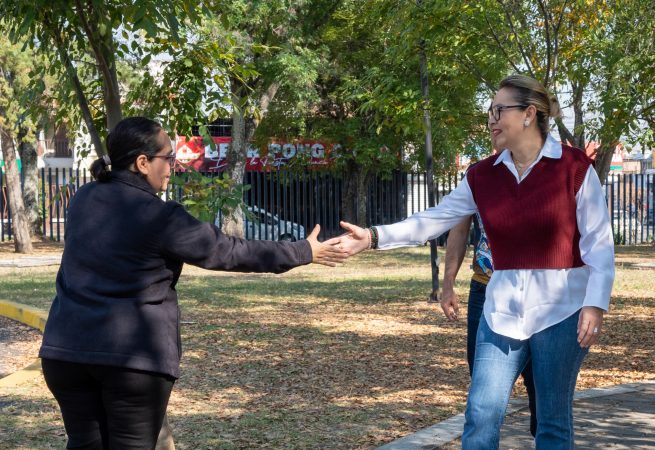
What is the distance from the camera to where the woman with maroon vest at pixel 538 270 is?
4.02m

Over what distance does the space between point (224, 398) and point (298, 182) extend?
2505 cm

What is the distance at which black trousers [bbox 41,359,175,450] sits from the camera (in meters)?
3.70

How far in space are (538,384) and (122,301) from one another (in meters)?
1.61

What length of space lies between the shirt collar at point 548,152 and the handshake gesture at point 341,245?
0.68m

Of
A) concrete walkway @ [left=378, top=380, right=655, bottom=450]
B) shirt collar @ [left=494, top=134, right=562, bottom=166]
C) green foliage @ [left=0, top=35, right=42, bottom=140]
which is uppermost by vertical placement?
green foliage @ [left=0, top=35, right=42, bottom=140]

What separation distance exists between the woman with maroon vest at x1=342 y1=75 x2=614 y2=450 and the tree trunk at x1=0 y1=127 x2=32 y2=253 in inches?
981

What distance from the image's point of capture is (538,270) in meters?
4.09

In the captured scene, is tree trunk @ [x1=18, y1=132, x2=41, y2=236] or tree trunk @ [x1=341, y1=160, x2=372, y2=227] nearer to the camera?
tree trunk @ [x1=18, y1=132, x2=41, y2=236]

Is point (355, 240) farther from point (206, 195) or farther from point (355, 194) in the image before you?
point (355, 194)

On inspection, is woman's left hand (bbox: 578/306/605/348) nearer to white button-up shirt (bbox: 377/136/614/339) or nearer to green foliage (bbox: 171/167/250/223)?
white button-up shirt (bbox: 377/136/614/339)

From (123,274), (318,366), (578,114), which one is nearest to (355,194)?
(578,114)

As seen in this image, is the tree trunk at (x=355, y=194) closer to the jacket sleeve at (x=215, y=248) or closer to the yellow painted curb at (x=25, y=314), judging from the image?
the yellow painted curb at (x=25, y=314)

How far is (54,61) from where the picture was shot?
308 inches

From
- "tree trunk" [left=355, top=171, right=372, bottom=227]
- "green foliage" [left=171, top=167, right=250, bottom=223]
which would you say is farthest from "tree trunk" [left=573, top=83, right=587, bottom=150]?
"green foliage" [left=171, top=167, right=250, bottom=223]
